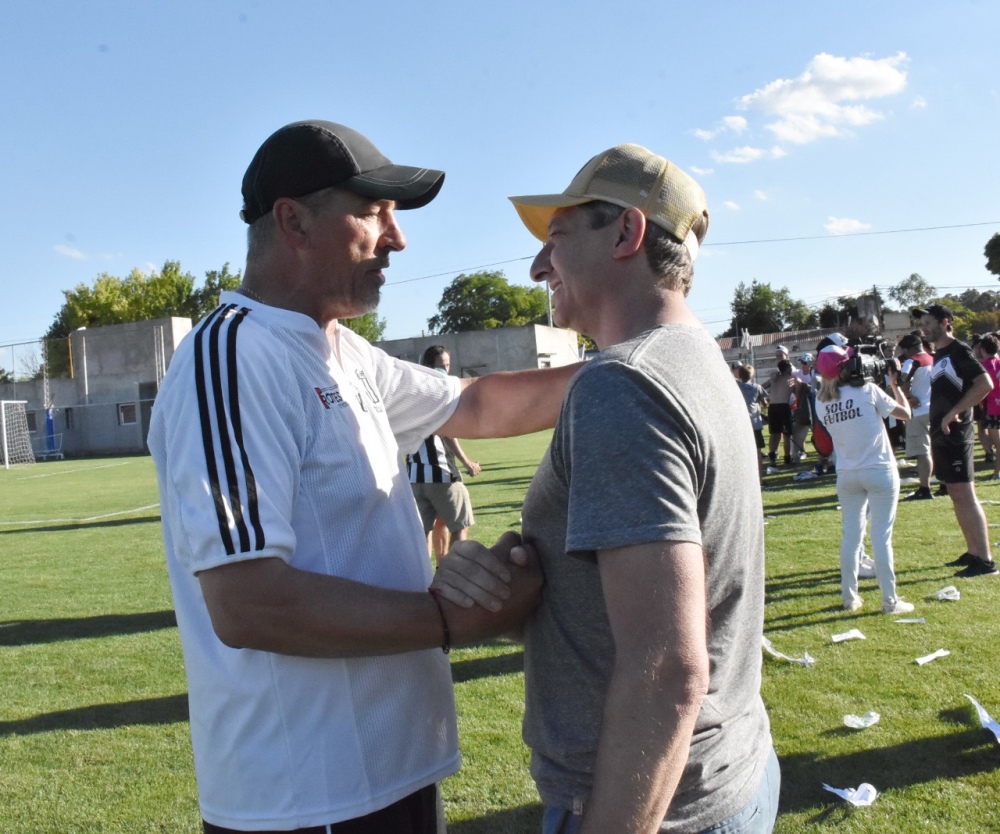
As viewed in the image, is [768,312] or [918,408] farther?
[768,312]

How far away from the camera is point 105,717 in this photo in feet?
18.7

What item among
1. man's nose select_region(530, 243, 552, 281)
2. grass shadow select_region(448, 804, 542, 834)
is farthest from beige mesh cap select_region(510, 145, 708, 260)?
grass shadow select_region(448, 804, 542, 834)

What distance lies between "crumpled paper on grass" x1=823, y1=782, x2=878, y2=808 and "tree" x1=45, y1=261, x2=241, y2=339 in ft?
275

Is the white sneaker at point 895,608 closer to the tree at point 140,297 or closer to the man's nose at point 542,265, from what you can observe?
the man's nose at point 542,265

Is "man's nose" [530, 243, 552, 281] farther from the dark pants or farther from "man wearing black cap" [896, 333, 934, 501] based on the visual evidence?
"man wearing black cap" [896, 333, 934, 501]

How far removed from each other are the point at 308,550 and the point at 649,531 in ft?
2.57

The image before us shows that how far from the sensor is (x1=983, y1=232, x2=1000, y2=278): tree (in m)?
77.9

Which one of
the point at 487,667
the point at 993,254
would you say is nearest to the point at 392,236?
the point at 487,667

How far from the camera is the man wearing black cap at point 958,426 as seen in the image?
7992mm

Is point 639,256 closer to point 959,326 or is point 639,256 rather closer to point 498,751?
point 498,751

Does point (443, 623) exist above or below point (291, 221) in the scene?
below

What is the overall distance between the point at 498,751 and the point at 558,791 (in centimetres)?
343

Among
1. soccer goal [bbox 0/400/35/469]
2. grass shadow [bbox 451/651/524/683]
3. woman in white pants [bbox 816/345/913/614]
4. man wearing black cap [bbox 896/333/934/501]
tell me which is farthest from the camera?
soccer goal [bbox 0/400/35/469]

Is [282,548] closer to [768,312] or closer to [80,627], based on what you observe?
[80,627]
